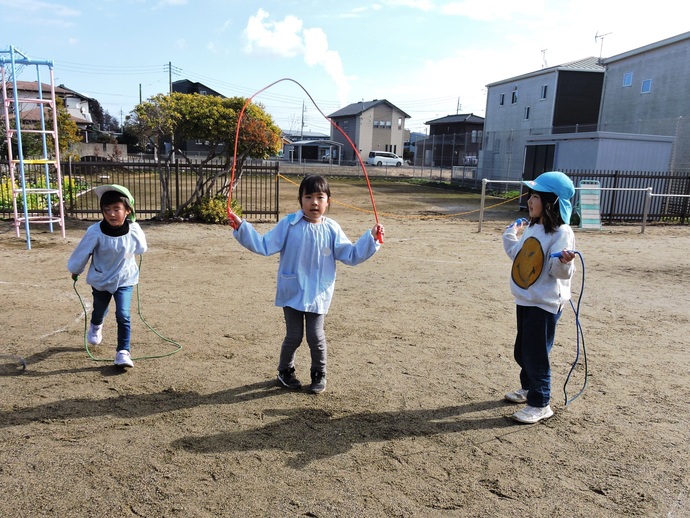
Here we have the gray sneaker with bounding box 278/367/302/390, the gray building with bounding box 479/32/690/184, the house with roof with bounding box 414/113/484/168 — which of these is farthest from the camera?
the house with roof with bounding box 414/113/484/168

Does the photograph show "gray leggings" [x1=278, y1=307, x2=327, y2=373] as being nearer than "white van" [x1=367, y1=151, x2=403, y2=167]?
Yes

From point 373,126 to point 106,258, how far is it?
57686 millimetres

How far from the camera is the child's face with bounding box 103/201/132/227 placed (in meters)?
3.99

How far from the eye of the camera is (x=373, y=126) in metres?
59.6

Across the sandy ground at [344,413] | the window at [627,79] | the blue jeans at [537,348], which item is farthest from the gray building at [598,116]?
the blue jeans at [537,348]

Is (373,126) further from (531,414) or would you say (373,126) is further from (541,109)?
(531,414)

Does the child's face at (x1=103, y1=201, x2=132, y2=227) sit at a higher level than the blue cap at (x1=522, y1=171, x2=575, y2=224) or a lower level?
lower

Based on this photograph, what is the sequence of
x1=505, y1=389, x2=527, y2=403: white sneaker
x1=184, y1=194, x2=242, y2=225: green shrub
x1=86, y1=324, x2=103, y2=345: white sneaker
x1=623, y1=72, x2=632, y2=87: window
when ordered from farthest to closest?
1. x1=623, y1=72, x2=632, y2=87: window
2. x1=184, y1=194, x2=242, y2=225: green shrub
3. x1=86, y1=324, x2=103, y2=345: white sneaker
4. x1=505, y1=389, x2=527, y2=403: white sneaker

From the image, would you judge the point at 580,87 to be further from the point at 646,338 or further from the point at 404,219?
the point at 646,338

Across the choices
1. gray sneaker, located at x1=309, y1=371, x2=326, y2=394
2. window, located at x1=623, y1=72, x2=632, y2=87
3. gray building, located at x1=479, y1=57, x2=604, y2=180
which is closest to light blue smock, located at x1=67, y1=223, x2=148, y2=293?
gray sneaker, located at x1=309, y1=371, x2=326, y2=394

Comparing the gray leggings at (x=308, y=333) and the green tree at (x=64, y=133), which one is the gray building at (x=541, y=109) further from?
the gray leggings at (x=308, y=333)

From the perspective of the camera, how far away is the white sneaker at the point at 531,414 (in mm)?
3422

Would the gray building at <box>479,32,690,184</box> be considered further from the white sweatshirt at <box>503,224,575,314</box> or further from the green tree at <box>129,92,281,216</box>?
the white sweatshirt at <box>503,224,575,314</box>

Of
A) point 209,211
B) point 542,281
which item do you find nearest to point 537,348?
point 542,281
